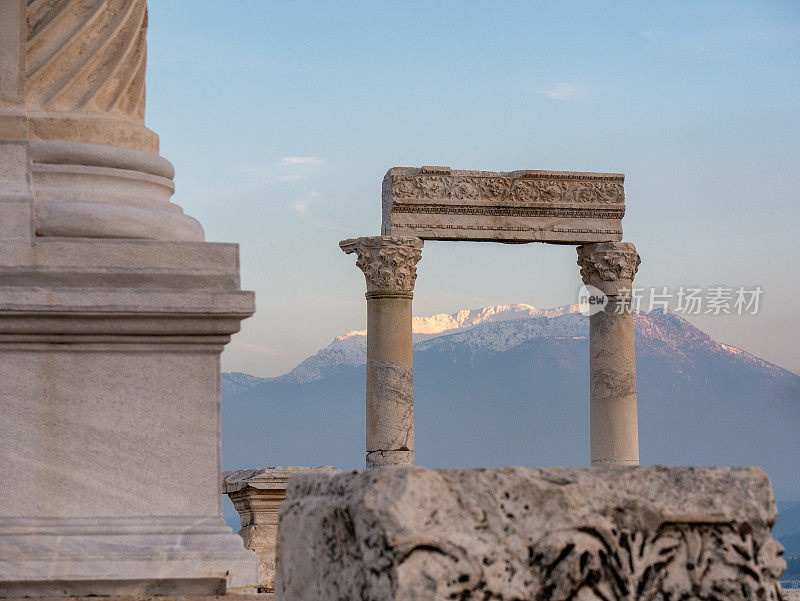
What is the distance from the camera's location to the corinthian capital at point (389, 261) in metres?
17.0

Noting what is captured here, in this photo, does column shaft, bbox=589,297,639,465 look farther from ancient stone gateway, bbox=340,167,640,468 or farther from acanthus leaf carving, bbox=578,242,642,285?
acanthus leaf carving, bbox=578,242,642,285

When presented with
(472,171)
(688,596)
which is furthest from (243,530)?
(472,171)

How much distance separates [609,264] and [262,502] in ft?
33.8

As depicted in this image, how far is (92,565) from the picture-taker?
159 inches

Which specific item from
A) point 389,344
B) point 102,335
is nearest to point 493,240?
point 389,344

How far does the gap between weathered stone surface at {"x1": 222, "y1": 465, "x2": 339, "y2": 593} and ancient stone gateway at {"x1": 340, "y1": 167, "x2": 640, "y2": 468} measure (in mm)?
7145

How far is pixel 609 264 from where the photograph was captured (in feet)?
60.1

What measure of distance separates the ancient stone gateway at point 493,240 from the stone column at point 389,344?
1 cm

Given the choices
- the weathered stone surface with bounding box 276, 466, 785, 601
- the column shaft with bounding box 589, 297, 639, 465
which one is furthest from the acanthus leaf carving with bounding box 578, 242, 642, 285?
the weathered stone surface with bounding box 276, 466, 785, 601

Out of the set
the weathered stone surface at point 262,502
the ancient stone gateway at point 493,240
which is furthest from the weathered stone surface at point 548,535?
the ancient stone gateway at point 493,240

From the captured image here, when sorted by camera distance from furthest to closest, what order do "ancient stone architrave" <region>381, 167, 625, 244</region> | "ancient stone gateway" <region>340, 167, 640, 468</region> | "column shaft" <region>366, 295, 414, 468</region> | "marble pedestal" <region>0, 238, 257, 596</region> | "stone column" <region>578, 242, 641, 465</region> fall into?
"stone column" <region>578, 242, 641, 465</region> → "ancient stone architrave" <region>381, 167, 625, 244</region> → "ancient stone gateway" <region>340, 167, 640, 468</region> → "column shaft" <region>366, 295, 414, 468</region> → "marble pedestal" <region>0, 238, 257, 596</region>

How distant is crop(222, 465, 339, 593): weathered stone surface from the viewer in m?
9.17

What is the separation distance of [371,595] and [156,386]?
2.48 meters

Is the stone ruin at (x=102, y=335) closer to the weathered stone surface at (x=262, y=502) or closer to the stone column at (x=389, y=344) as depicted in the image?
the weathered stone surface at (x=262, y=502)
